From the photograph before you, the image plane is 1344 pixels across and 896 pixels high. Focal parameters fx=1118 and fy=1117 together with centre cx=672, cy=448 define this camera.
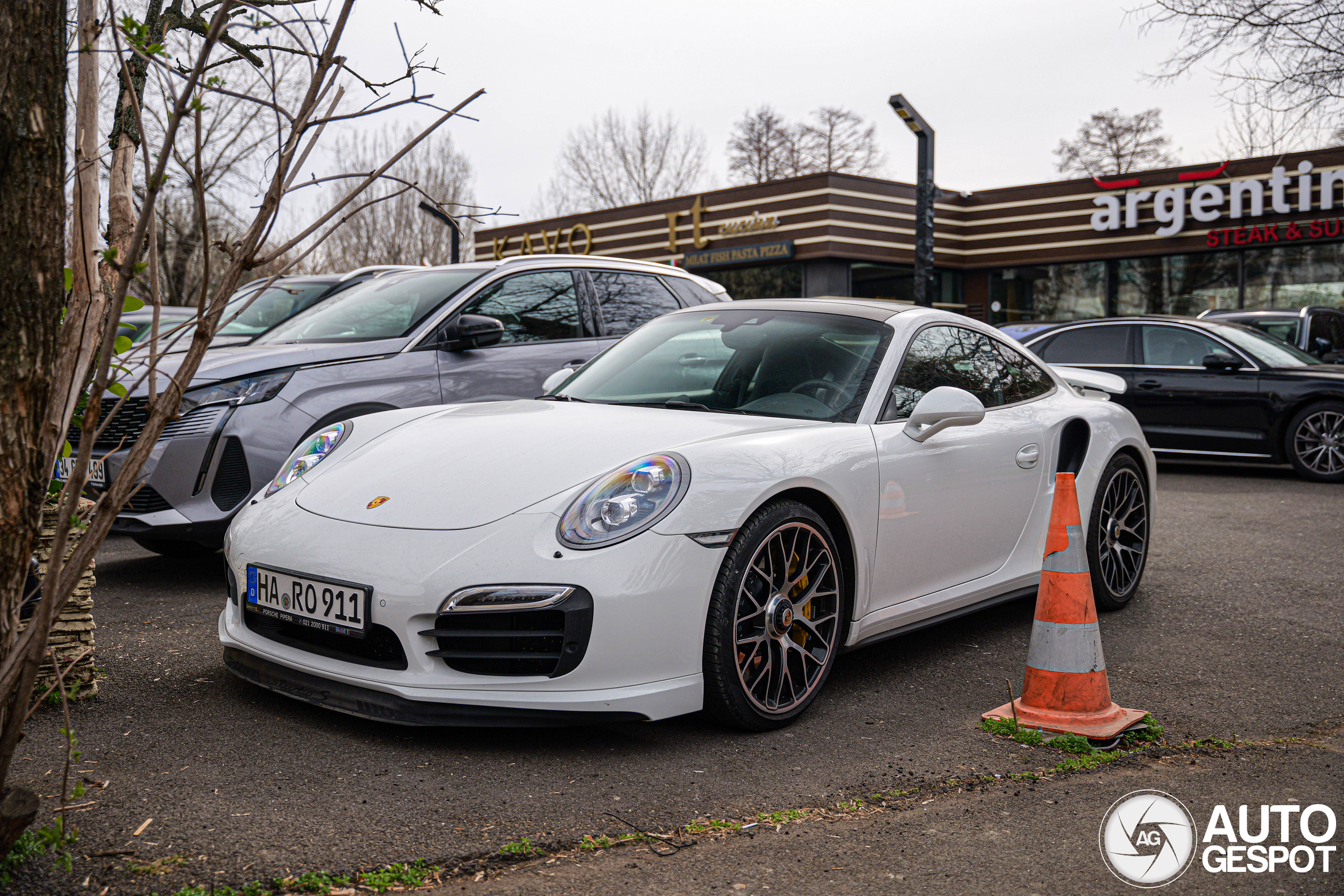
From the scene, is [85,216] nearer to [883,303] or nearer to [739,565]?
[739,565]

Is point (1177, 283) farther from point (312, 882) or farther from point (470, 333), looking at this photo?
point (312, 882)

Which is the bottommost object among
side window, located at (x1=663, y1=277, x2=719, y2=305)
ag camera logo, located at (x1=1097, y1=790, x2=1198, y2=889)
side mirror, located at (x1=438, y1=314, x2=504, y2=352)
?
ag camera logo, located at (x1=1097, y1=790, x2=1198, y2=889)

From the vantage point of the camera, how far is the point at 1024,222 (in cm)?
2256

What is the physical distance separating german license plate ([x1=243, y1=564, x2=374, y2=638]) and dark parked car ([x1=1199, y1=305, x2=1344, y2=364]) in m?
11.3

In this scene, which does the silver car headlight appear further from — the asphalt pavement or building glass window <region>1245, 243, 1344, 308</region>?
building glass window <region>1245, 243, 1344, 308</region>

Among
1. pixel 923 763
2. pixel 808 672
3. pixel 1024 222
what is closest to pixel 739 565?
pixel 808 672

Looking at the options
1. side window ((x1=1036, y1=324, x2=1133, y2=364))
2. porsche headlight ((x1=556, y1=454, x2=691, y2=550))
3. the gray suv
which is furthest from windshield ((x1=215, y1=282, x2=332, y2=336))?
side window ((x1=1036, y1=324, x2=1133, y2=364))

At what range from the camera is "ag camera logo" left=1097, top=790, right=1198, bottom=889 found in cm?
257

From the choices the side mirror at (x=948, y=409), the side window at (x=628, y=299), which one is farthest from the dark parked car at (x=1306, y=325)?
the side mirror at (x=948, y=409)

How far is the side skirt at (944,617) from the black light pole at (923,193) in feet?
26.3

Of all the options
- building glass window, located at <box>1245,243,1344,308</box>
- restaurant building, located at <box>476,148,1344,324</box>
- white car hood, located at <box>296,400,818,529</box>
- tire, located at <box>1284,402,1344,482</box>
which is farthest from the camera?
restaurant building, located at <box>476,148,1344,324</box>

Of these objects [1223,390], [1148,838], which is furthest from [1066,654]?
[1223,390]

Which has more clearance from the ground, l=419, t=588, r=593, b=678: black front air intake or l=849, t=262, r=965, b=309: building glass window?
l=849, t=262, r=965, b=309: building glass window

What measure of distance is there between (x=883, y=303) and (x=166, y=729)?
3239 mm
